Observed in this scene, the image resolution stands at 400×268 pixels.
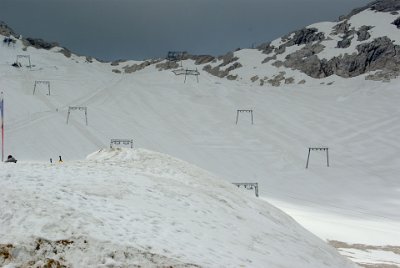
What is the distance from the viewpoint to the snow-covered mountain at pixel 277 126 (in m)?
35.5

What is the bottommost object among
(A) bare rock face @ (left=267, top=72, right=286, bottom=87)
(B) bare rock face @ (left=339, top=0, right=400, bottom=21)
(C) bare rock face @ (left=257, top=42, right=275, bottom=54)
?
(A) bare rock face @ (left=267, top=72, right=286, bottom=87)

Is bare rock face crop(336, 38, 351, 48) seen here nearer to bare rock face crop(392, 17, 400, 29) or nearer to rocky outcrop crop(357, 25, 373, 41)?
rocky outcrop crop(357, 25, 373, 41)

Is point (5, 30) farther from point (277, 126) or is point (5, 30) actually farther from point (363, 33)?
point (277, 126)

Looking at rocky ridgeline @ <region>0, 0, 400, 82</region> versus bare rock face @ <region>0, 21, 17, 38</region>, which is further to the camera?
bare rock face @ <region>0, 21, 17, 38</region>

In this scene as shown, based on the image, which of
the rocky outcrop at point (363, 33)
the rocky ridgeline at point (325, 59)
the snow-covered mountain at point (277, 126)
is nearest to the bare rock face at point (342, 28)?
the rocky ridgeline at point (325, 59)

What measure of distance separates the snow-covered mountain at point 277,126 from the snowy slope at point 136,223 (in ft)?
1.35

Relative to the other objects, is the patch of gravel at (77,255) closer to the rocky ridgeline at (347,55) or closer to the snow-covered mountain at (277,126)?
the snow-covered mountain at (277,126)

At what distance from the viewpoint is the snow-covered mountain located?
Answer: 3554 cm

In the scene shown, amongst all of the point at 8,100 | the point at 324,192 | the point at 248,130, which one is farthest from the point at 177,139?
the point at 8,100

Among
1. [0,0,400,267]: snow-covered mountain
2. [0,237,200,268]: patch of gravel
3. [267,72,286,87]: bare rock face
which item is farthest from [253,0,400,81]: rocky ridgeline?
[0,237,200,268]: patch of gravel

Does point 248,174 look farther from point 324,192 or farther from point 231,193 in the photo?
point 231,193

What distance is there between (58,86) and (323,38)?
75.9 metres

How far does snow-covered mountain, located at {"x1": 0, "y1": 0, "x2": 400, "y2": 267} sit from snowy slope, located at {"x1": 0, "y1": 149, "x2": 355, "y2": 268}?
1.35 ft

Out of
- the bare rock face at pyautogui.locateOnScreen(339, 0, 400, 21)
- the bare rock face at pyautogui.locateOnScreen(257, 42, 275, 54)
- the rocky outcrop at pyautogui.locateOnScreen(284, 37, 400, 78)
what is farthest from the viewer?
the bare rock face at pyautogui.locateOnScreen(257, 42, 275, 54)
